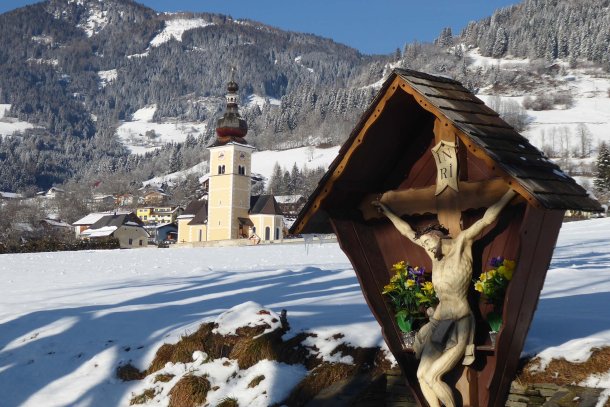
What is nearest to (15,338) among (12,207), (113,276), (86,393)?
(86,393)

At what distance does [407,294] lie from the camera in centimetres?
718

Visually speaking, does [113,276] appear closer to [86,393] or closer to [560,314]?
[86,393]

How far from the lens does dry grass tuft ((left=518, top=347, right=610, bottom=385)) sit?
24.0 feet

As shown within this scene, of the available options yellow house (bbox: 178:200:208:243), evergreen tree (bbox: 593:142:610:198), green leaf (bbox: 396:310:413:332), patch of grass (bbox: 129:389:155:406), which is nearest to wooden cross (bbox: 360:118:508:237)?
green leaf (bbox: 396:310:413:332)

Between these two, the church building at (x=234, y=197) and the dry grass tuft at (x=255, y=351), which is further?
the church building at (x=234, y=197)

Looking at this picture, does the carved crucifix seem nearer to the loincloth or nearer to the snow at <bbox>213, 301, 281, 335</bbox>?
the loincloth

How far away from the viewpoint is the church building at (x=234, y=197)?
93.9 meters

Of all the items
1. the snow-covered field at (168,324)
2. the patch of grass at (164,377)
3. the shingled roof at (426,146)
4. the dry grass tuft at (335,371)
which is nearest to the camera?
the shingled roof at (426,146)

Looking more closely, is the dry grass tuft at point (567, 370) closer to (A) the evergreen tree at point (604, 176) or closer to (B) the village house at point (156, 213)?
(A) the evergreen tree at point (604, 176)

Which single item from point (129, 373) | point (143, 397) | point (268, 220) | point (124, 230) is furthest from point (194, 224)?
point (143, 397)

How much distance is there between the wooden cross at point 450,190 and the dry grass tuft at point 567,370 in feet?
6.38

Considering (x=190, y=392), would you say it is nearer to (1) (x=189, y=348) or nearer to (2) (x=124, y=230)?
(1) (x=189, y=348)

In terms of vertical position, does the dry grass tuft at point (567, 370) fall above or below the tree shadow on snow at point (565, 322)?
below

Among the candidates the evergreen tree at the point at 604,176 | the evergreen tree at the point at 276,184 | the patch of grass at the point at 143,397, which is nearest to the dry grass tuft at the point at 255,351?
the patch of grass at the point at 143,397
